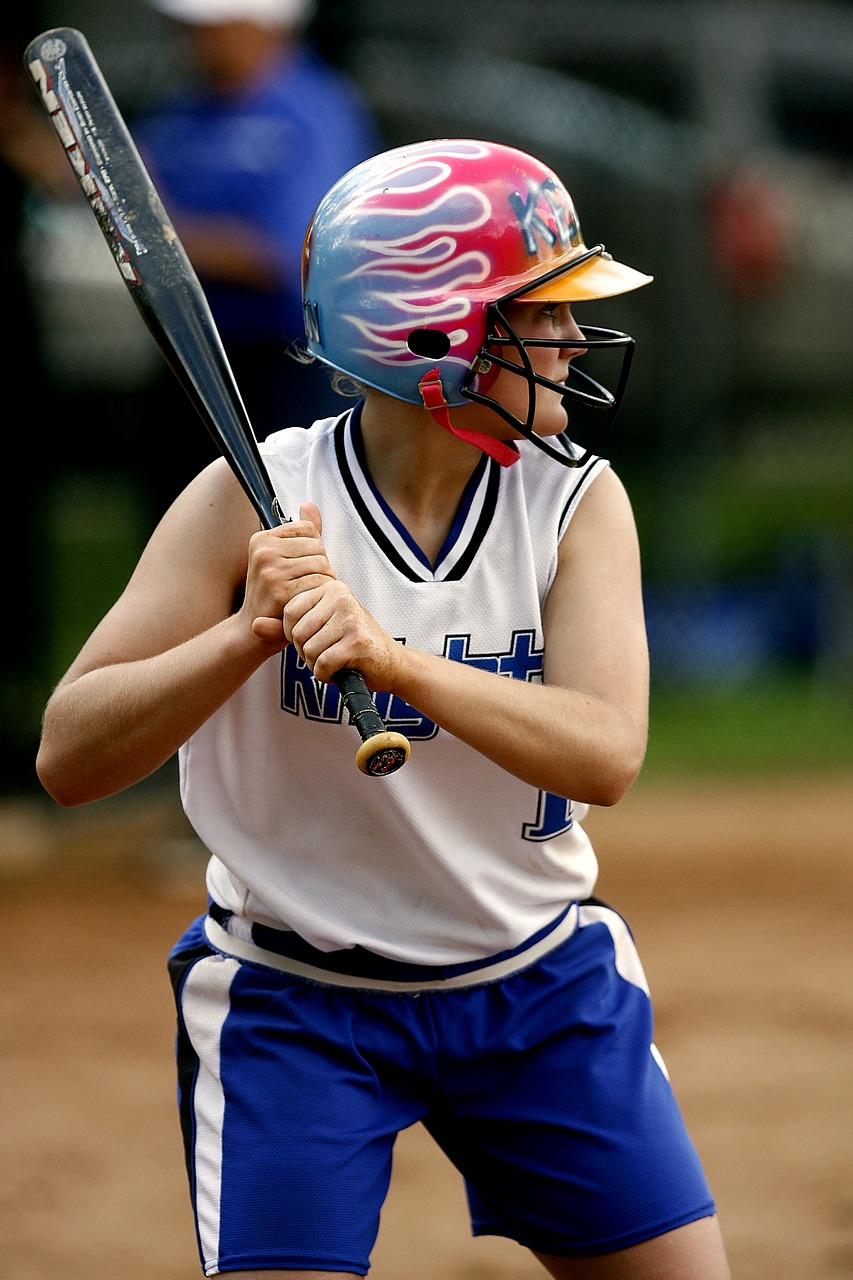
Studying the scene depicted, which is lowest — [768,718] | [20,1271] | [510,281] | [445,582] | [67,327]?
[768,718]

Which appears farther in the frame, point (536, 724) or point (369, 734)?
point (536, 724)

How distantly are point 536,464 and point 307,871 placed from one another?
0.64 metres

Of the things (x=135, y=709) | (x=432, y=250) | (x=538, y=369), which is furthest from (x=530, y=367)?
(x=135, y=709)

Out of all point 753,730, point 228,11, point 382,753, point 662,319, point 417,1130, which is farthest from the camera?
point 662,319

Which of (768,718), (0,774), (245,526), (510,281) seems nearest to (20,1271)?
(245,526)

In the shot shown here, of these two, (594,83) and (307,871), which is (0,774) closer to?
(307,871)

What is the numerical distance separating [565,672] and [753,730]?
18.6 feet

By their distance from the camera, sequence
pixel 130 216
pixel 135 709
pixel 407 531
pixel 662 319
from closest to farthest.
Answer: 1. pixel 135 709
2. pixel 407 531
3. pixel 130 216
4. pixel 662 319

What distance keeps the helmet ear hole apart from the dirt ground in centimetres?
181

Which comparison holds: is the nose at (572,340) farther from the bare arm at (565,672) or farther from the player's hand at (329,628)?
the player's hand at (329,628)

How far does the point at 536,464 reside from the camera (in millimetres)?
2404

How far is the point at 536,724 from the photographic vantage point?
212 cm

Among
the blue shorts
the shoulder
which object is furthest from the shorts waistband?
the shoulder

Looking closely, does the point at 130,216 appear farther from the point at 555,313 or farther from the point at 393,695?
the point at 393,695
